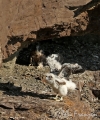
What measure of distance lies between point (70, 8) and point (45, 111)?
2216 millimetres

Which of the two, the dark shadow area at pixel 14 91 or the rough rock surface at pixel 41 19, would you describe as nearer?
the dark shadow area at pixel 14 91

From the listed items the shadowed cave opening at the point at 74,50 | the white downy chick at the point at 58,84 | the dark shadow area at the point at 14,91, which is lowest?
the dark shadow area at the point at 14,91

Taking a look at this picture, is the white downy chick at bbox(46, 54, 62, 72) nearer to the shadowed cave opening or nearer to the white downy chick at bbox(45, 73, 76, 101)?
the white downy chick at bbox(45, 73, 76, 101)

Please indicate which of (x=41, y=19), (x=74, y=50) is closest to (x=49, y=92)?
(x=41, y=19)

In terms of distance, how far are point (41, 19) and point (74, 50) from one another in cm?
254

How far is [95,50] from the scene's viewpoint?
34.7 feet

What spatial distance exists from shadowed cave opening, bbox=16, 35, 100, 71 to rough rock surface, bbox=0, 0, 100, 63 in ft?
4.28

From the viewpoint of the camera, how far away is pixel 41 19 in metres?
8.13

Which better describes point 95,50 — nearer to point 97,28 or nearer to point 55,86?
point 97,28

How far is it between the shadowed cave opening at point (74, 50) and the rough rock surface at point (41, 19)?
1.30 meters

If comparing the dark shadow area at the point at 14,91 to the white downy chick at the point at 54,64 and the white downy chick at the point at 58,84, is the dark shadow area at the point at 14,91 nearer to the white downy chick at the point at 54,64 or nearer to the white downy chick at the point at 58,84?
the white downy chick at the point at 58,84

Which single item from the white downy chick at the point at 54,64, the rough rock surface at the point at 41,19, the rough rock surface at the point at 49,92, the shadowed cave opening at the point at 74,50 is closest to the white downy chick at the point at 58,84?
the rough rock surface at the point at 49,92

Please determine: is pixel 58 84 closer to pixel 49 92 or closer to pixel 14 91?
pixel 49 92

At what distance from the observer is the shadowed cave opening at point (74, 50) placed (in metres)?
9.91
